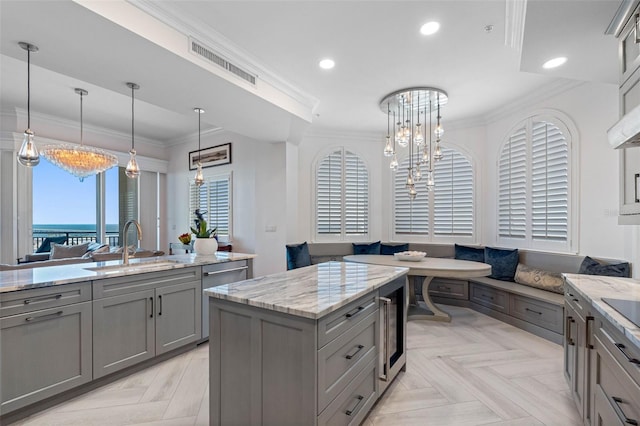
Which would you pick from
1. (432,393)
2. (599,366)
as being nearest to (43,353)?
(432,393)

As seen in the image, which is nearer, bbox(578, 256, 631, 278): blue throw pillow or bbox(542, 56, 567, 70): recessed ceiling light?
bbox(542, 56, 567, 70): recessed ceiling light

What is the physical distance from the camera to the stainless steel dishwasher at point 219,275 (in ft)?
10.5

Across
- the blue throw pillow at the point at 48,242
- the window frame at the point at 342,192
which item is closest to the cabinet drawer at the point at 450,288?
the window frame at the point at 342,192

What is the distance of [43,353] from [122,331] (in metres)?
0.51

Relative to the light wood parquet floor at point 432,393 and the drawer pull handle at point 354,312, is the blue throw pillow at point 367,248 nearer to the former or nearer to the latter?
the light wood parquet floor at point 432,393

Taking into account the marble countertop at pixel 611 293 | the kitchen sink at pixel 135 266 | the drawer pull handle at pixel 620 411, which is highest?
the marble countertop at pixel 611 293

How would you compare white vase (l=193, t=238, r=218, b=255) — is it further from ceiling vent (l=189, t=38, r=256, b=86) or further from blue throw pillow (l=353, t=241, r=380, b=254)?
blue throw pillow (l=353, t=241, r=380, b=254)

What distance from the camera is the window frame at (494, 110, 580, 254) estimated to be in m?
3.61

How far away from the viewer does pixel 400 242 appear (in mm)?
5605

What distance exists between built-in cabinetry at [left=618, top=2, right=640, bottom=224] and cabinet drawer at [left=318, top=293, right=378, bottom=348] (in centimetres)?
154

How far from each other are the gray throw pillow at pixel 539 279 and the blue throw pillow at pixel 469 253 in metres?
0.61

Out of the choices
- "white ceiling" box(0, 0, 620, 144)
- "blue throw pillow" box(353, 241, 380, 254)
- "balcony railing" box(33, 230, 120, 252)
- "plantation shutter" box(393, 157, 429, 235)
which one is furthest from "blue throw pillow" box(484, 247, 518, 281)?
"balcony railing" box(33, 230, 120, 252)

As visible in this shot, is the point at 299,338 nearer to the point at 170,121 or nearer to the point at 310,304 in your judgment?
the point at 310,304

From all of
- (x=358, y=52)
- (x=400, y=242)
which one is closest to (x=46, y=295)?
(x=358, y=52)
